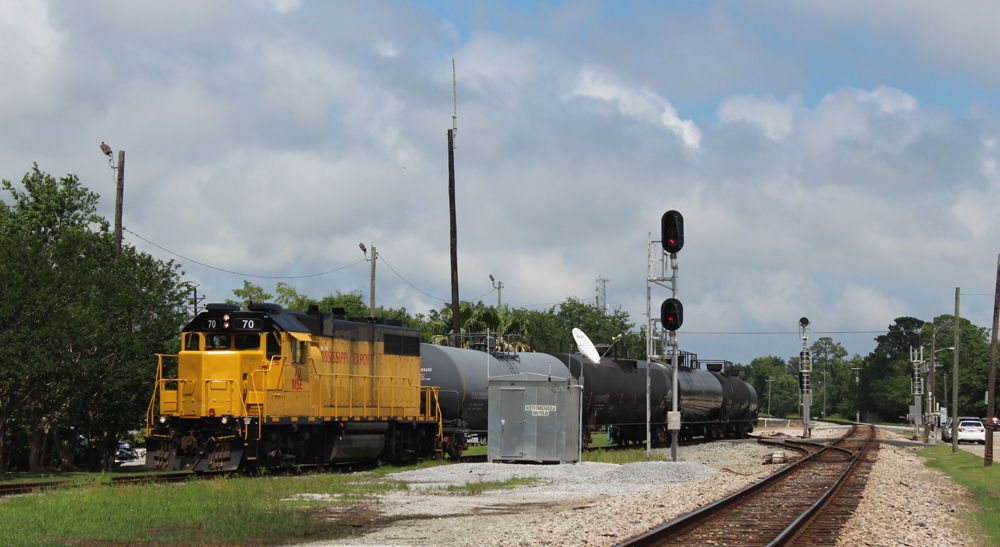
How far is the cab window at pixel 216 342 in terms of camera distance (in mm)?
22391

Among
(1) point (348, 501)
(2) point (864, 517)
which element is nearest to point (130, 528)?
(1) point (348, 501)

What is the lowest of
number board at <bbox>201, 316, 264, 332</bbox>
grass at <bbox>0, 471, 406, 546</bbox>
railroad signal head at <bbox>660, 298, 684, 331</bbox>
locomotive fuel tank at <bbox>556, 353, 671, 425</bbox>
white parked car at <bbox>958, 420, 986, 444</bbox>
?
white parked car at <bbox>958, 420, 986, 444</bbox>

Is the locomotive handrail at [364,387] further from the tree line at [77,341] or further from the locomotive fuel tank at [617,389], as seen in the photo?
the locomotive fuel tank at [617,389]

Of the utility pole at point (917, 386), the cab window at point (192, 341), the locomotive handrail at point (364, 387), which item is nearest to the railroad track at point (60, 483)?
the cab window at point (192, 341)

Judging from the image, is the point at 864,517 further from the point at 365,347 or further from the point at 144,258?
the point at 144,258

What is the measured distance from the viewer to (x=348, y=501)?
17.5 m

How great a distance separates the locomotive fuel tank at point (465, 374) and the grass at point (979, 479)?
12.7 metres

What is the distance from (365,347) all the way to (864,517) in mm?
14305

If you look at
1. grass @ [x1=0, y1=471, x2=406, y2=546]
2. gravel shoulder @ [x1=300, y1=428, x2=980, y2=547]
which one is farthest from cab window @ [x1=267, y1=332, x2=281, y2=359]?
gravel shoulder @ [x1=300, y1=428, x2=980, y2=547]

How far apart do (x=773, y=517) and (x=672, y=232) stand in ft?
40.0

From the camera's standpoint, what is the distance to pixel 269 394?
71.2 ft

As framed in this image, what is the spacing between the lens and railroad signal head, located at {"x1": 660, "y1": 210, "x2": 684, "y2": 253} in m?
26.6

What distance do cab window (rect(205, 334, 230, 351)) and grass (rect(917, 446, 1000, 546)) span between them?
1637 cm

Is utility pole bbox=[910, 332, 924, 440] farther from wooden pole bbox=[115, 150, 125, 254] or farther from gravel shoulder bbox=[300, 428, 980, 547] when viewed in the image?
wooden pole bbox=[115, 150, 125, 254]
